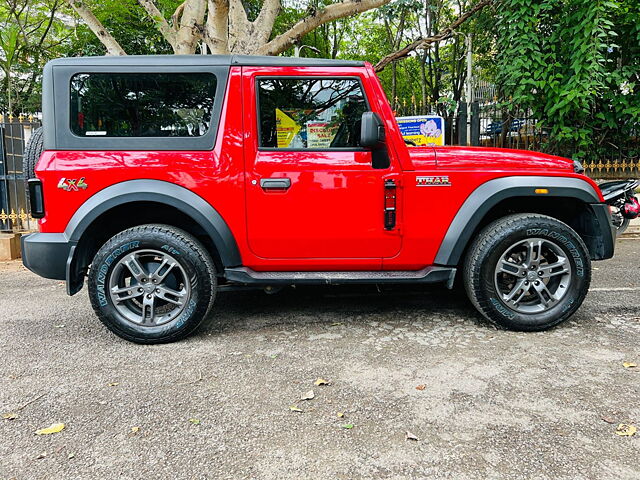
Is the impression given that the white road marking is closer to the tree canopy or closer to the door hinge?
the door hinge

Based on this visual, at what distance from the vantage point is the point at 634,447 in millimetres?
2166

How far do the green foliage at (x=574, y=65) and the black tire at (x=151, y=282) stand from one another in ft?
23.0

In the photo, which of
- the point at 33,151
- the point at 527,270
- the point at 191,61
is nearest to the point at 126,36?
the point at 33,151

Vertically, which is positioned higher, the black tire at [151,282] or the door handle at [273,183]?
the door handle at [273,183]

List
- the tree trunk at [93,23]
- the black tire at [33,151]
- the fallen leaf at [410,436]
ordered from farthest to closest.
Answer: the tree trunk at [93,23] < the black tire at [33,151] < the fallen leaf at [410,436]

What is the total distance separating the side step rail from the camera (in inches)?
141

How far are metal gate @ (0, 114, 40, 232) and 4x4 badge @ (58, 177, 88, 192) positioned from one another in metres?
5.03

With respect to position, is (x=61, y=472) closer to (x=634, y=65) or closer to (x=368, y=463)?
(x=368, y=463)

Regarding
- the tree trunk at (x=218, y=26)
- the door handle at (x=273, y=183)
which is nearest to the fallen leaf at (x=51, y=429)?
the door handle at (x=273, y=183)

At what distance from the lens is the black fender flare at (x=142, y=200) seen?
338 cm

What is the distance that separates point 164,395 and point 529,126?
8.80 m

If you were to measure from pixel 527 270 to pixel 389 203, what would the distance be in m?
1.15

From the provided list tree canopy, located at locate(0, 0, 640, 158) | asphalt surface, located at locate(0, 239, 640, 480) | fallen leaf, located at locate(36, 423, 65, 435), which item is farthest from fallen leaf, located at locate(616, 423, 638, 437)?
tree canopy, located at locate(0, 0, 640, 158)

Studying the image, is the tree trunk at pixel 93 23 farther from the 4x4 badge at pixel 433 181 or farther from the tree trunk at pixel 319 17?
the 4x4 badge at pixel 433 181
